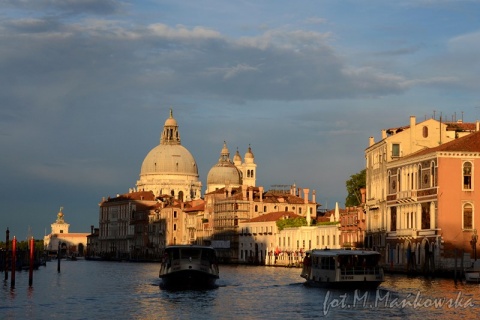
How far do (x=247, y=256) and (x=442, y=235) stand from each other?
2538 inches

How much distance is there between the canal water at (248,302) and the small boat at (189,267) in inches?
42.2

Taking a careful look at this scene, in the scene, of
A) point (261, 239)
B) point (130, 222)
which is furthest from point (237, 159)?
point (261, 239)

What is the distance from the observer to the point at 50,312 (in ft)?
146

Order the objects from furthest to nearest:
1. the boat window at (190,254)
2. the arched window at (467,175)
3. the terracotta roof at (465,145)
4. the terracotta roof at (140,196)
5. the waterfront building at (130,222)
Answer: the terracotta roof at (140,196) → the waterfront building at (130,222) → the arched window at (467,175) → the terracotta roof at (465,145) → the boat window at (190,254)

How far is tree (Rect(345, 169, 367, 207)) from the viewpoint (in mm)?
111062

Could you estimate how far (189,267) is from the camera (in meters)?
58.6

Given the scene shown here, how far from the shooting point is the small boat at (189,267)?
58625 millimetres

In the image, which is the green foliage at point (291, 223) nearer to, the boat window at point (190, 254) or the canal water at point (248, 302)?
the canal water at point (248, 302)

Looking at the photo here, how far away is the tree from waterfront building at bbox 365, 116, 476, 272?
26.1 metres

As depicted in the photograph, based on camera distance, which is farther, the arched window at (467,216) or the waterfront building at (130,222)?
the waterfront building at (130,222)

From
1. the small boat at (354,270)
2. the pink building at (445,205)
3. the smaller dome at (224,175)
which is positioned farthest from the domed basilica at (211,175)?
the small boat at (354,270)

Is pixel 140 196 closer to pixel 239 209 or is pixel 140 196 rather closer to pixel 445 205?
pixel 239 209

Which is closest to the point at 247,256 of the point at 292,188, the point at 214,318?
the point at 292,188

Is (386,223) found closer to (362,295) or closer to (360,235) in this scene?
(360,235)
